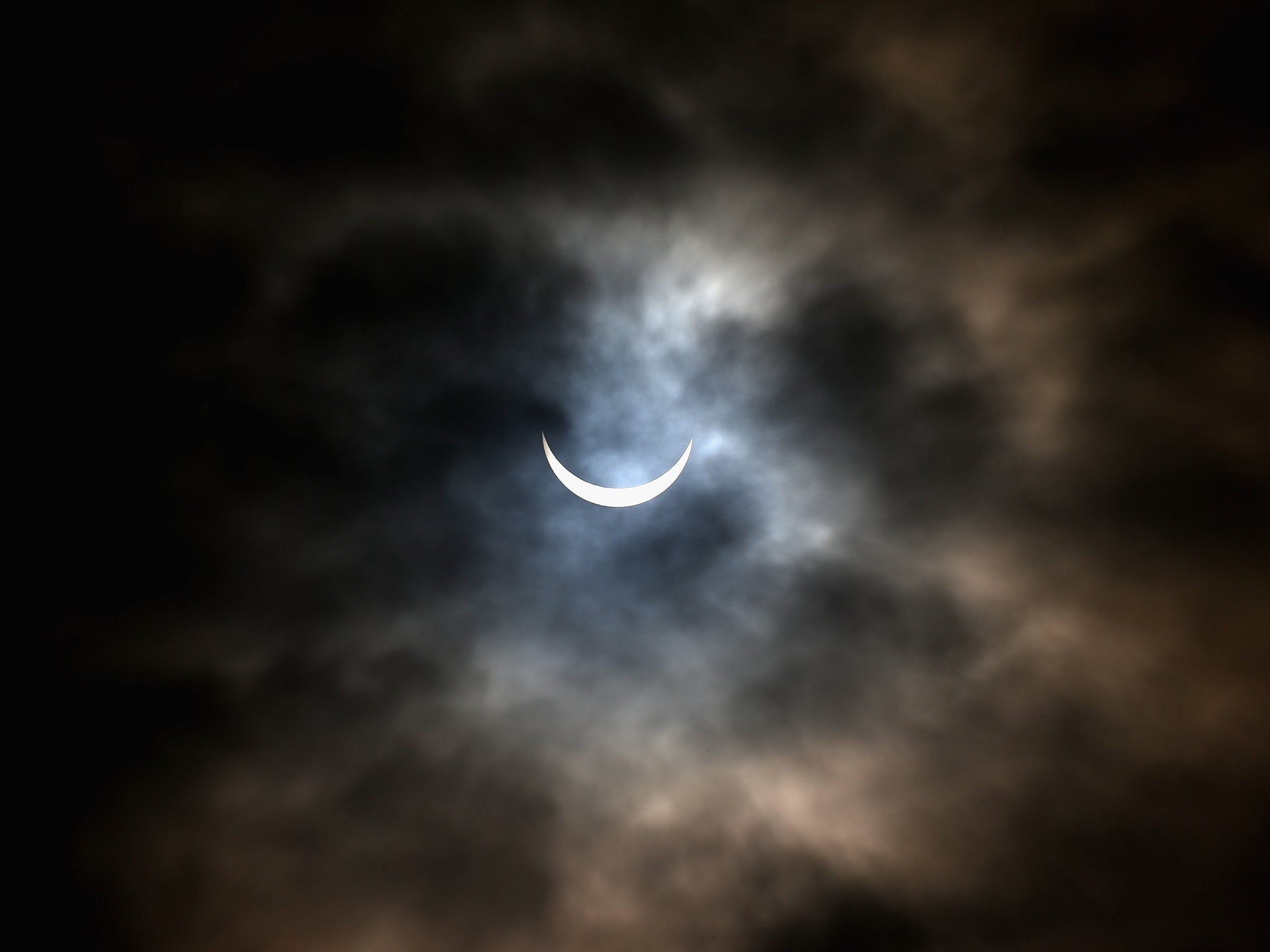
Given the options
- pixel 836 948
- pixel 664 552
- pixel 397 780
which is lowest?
pixel 836 948

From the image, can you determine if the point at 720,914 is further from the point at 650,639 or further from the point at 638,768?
the point at 650,639

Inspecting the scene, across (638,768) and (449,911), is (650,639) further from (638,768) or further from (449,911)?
(449,911)

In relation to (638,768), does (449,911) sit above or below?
below

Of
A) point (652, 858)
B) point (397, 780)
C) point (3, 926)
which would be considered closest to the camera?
point (3, 926)

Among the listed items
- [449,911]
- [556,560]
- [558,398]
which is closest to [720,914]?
[449,911]

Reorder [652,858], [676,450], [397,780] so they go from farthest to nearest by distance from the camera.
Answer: [652,858]
[397,780]
[676,450]

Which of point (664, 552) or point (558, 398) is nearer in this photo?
point (558, 398)

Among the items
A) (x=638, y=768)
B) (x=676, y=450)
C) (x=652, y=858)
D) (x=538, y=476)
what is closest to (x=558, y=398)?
(x=538, y=476)
